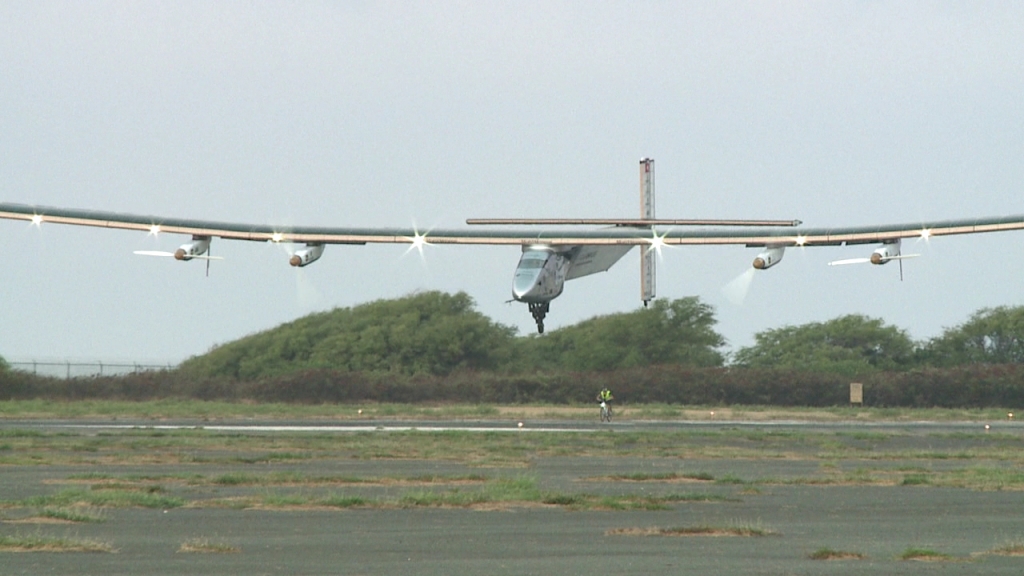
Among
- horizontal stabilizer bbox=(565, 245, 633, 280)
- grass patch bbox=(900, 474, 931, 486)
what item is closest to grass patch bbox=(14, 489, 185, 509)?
grass patch bbox=(900, 474, 931, 486)

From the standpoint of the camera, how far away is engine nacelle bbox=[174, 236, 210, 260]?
152 ft

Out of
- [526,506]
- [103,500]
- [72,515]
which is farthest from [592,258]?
[72,515]

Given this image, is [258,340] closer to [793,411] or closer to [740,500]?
[793,411]

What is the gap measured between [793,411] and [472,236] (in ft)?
57.6

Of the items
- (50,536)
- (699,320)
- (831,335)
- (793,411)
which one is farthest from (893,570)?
(831,335)

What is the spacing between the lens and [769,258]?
4806 cm

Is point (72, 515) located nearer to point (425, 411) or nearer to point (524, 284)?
point (524, 284)

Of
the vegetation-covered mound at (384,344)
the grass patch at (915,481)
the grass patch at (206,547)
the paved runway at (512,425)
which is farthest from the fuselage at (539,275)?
the grass patch at (206,547)

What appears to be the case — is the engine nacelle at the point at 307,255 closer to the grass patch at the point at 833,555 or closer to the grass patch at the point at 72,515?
the grass patch at the point at 72,515

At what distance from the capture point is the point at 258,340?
256 ft

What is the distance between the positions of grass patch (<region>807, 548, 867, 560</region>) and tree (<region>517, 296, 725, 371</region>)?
179ft

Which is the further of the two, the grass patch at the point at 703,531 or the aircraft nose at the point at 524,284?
the aircraft nose at the point at 524,284

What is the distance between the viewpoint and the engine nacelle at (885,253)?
149ft

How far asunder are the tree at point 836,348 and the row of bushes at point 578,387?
8.39 metres
